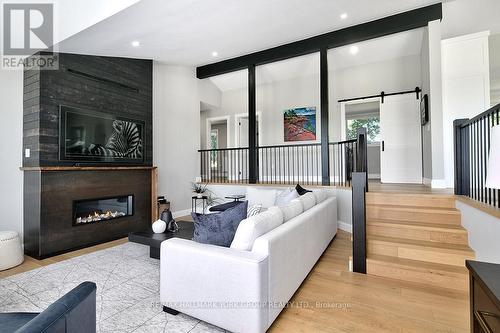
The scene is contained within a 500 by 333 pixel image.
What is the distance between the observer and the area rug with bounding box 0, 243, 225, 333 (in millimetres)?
1889

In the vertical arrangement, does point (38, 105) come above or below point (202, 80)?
below

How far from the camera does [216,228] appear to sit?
1990 millimetres

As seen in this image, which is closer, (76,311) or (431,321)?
(76,311)

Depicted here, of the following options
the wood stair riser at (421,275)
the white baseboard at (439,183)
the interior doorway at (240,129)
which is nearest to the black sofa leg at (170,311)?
the wood stair riser at (421,275)

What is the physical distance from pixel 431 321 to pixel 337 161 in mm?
4733

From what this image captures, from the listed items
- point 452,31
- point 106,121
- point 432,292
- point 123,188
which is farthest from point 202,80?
point 432,292

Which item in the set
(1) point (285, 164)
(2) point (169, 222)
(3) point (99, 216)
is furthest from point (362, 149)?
(3) point (99, 216)

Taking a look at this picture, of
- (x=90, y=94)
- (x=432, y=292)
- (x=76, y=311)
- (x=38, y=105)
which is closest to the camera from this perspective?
(x=76, y=311)

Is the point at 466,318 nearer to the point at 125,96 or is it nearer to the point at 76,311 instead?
the point at 76,311

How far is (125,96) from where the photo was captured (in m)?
4.61

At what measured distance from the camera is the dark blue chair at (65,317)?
855 millimetres

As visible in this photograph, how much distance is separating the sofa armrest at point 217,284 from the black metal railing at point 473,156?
2454 mm

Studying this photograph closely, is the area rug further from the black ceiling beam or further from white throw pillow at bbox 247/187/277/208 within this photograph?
the black ceiling beam

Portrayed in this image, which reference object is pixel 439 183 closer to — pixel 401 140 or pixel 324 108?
pixel 401 140
